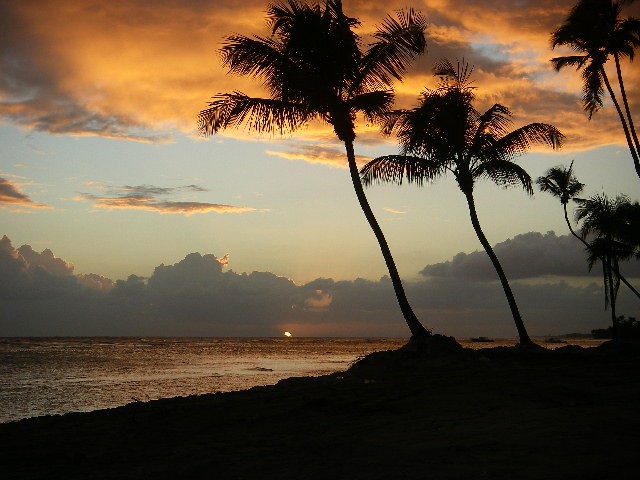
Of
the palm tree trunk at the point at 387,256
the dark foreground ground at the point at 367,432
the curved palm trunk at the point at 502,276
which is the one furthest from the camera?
the curved palm trunk at the point at 502,276

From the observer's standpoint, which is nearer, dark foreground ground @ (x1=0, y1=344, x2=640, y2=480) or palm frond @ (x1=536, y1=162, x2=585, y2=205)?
dark foreground ground @ (x1=0, y1=344, x2=640, y2=480)

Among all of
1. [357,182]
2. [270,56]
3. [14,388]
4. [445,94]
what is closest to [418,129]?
[445,94]

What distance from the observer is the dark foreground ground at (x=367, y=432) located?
18.4ft

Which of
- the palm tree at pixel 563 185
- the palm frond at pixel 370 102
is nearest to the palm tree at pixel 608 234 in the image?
the palm tree at pixel 563 185

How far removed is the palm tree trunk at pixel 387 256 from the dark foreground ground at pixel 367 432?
4043mm

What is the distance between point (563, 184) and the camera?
32.0 metres

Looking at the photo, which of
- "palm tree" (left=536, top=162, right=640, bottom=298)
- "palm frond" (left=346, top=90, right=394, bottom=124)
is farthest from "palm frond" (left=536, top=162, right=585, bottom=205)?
"palm frond" (left=346, top=90, right=394, bottom=124)

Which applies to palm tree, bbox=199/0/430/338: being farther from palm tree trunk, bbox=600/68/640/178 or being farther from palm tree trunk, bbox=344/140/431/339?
palm tree trunk, bbox=600/68/640/178

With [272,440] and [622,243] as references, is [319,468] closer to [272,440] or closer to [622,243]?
[272,440]

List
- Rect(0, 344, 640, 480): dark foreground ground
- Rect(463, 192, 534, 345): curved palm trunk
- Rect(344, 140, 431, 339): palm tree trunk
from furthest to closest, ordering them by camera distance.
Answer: Rect(463, 192, 534, 345): curved palm trunk, Rect(344, 140, 431, 339): palm tree trunk, Rect(0, 344, 640, 480): dark foreground ground

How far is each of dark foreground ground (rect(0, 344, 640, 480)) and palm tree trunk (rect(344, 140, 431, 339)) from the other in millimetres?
4043

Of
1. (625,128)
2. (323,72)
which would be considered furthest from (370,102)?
(625,128)

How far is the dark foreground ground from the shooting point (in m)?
5.61

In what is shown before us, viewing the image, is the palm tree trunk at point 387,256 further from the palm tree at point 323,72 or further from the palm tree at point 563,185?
the palm tree at point 563,185
